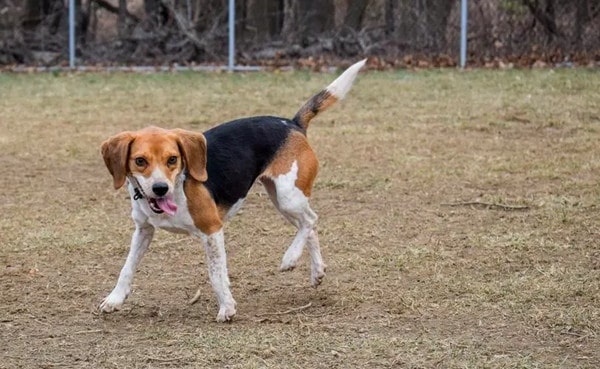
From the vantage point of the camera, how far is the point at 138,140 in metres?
5.03

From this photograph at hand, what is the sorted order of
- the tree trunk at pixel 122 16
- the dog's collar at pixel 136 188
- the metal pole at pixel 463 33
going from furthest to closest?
the tree trunk at pixel 122 16 < the metal pole at pixel 463 33 < the dog's collar at pixel 136 188

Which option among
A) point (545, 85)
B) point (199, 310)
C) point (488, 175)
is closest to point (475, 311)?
point (199, 310)

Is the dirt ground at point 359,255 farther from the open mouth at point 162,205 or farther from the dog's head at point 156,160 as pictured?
the dog's head at point 156,160

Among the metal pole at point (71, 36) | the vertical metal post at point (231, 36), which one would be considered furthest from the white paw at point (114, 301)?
the metal pole at point (71, 36)

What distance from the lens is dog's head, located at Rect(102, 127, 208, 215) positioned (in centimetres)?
493

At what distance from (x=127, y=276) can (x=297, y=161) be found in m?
1.01

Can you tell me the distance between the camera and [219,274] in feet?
17.4

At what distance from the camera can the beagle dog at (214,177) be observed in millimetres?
5008

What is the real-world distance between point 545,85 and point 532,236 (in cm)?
775

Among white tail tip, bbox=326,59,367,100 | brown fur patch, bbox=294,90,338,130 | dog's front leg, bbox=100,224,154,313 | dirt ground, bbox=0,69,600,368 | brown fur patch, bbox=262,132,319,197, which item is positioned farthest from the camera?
white tail tip, bbox=326,59,367,100

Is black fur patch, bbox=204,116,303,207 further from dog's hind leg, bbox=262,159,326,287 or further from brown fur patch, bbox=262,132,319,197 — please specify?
dog's hind leg, bbox=262,159,326,287

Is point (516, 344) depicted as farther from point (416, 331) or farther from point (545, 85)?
point (545, 85)

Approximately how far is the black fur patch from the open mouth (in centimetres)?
31

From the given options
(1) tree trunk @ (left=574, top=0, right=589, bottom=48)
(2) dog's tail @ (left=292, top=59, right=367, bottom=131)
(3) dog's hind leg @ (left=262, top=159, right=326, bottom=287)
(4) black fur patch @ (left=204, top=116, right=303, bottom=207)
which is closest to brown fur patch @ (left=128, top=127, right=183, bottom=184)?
(4) black fur patch @ (left=204, top=116, right=303, bottom=207)
